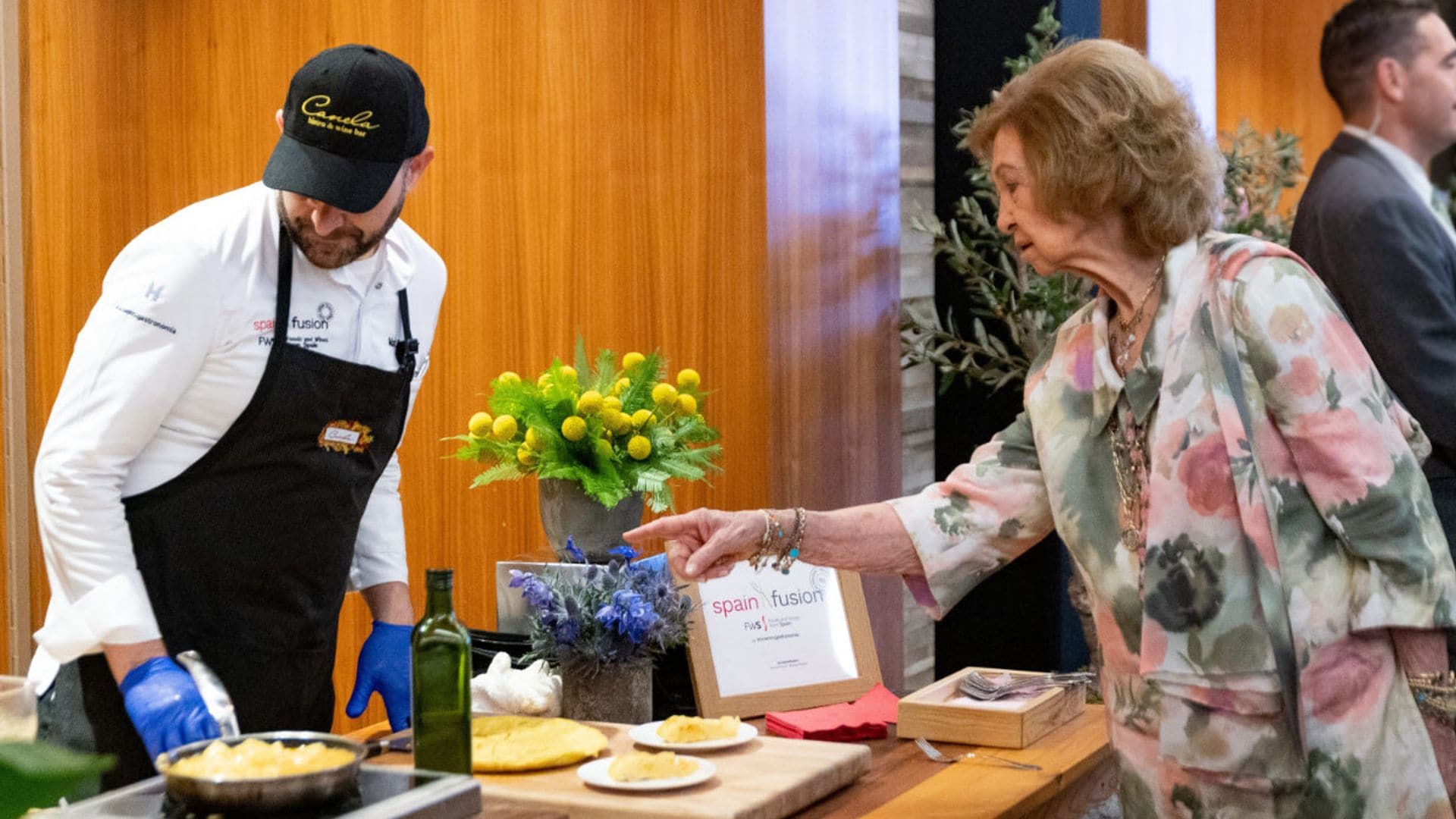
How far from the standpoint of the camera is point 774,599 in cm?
221

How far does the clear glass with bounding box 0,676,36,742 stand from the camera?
2.92 ft

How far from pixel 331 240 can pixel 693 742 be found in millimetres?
775

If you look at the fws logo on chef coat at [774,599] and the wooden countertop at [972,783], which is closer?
the wooden countertop at [972,783]

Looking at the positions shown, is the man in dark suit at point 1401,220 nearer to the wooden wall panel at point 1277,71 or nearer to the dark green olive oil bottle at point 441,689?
the wooden wall panel at point 1277,71

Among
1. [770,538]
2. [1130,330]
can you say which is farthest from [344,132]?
[1130,330]

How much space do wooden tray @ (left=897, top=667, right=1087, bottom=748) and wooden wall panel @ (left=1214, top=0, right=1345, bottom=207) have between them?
1.49 meters

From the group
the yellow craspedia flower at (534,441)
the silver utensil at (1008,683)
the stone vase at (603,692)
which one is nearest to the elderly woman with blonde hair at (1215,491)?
the silver utensil at (1008,683)

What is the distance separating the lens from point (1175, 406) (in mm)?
1688

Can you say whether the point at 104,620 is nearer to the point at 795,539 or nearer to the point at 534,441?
the point at 534,441

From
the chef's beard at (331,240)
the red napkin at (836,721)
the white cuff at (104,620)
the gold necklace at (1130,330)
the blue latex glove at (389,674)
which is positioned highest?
the chef's beard at (331,240)

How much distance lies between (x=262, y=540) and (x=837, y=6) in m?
1.84

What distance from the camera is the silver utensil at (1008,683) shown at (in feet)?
6.84

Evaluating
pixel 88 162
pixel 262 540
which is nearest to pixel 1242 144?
pixel 262 540

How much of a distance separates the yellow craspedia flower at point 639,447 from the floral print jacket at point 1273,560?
0.74 metres
